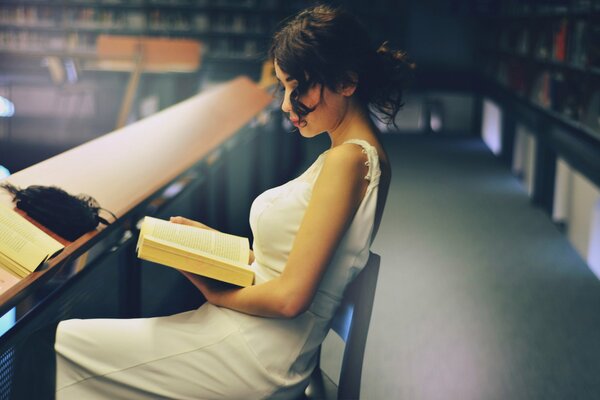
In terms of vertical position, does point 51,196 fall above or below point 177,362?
above

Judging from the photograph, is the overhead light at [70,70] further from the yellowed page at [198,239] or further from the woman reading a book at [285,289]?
the woman reading a book at [285,289]

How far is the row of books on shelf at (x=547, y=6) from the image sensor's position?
4.29m

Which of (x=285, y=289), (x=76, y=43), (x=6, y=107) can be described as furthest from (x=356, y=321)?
(x=76, y=43)

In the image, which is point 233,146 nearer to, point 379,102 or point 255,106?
point 255,106

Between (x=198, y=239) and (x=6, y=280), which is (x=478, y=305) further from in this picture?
(x=6, y=280)

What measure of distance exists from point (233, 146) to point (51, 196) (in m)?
2.91

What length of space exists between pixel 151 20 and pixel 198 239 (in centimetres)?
809

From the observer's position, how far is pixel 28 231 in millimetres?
1488

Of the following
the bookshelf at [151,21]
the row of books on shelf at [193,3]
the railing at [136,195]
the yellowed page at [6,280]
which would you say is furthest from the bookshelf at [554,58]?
the yellowed page at [6,280]

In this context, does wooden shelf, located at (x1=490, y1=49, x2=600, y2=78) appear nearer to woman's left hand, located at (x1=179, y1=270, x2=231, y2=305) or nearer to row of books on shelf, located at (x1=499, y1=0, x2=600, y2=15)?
row of books on shelf, located at (x1=499, y1=0, x2=600, y2=15)

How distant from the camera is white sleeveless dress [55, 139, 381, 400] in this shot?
1.27 meters

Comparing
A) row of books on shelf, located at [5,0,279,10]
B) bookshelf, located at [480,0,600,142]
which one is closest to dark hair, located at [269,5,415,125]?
bookshelf, located at [480,0,600,142]

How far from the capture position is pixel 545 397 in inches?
101

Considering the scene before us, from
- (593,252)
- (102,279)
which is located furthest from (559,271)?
Result: (102,279)
